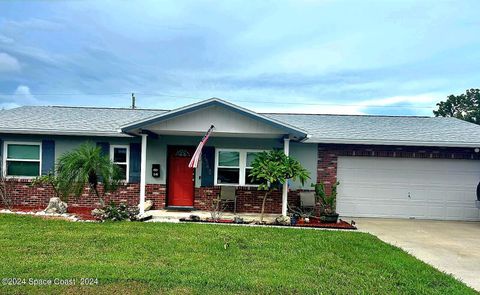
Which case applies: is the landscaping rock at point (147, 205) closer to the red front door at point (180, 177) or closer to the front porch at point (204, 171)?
the front porch at point (204, 171)

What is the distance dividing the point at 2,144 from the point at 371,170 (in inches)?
499

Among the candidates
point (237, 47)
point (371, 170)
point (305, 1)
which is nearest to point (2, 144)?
point (237, 47)

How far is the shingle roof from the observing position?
36.7ft

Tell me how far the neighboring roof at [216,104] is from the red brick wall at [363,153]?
2.26 metres

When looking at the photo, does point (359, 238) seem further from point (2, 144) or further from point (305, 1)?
point (2, 144)

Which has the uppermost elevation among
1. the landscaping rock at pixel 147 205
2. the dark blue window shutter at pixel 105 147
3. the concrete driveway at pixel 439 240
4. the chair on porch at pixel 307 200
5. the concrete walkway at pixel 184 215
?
the dark blue window shutter at pixel 105 147

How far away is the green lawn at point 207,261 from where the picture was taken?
15.3 feet

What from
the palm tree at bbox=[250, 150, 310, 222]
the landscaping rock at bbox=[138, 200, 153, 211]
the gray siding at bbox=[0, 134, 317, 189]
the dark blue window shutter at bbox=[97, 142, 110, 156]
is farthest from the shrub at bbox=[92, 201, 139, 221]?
the palm tree at bbox=[250, 150, 310, 222]

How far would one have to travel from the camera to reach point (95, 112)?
14688 millimetres

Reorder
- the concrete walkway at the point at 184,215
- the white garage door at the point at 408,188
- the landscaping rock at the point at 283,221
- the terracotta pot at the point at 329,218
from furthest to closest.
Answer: the white garage door at the point at 408,188 → the terracotta pot at the point at 329,218 → the concrete walkway at the point at 184,215 → the landscaping rock at the point at 283,221

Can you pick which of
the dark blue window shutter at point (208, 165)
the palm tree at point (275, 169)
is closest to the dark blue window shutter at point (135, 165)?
the dark blue window shutter at point (208, 165)

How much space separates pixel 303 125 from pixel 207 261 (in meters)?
8.44

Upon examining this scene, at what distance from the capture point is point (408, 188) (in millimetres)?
11805

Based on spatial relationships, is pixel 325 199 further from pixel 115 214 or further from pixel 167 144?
pixel 115 214
